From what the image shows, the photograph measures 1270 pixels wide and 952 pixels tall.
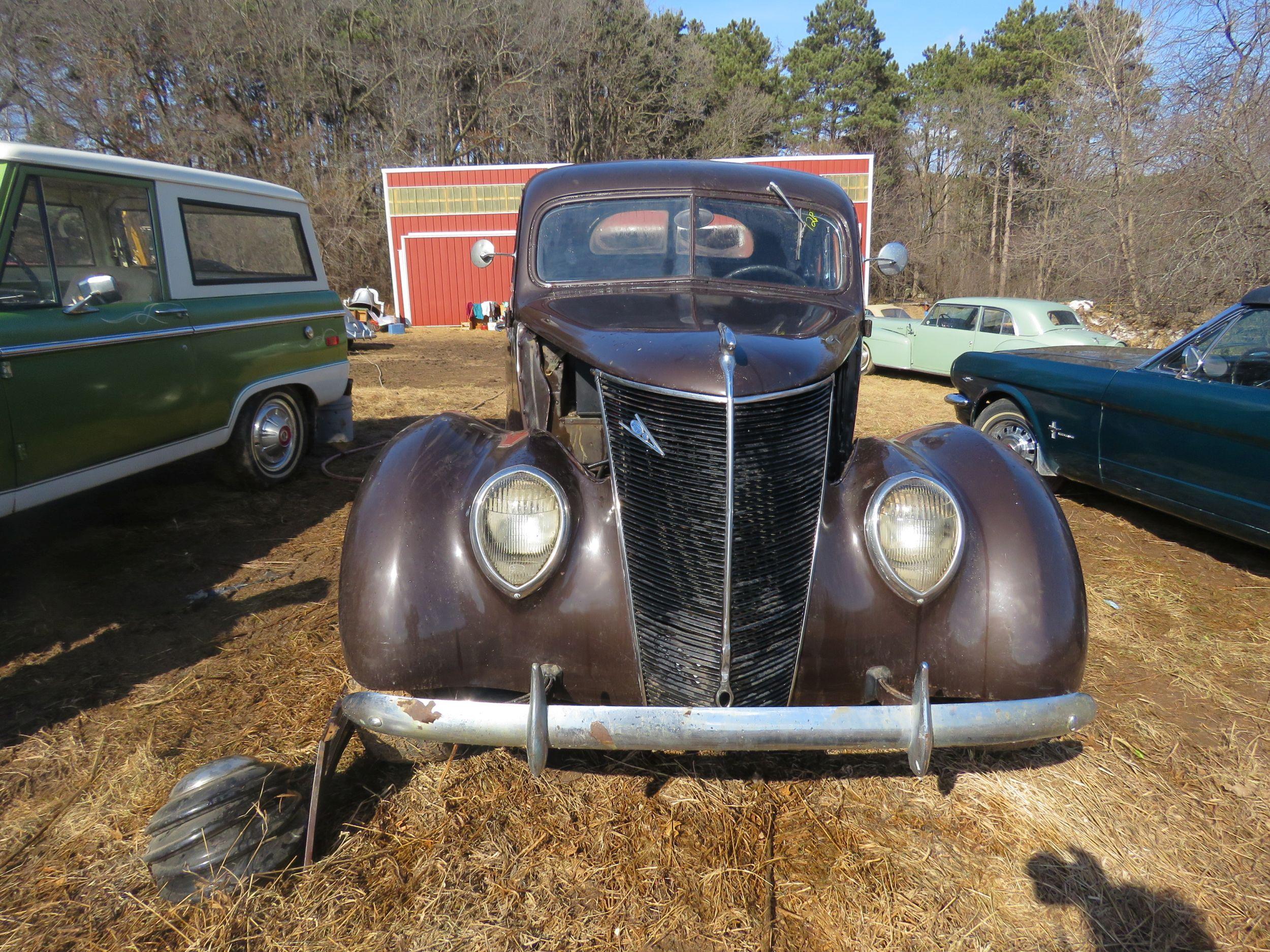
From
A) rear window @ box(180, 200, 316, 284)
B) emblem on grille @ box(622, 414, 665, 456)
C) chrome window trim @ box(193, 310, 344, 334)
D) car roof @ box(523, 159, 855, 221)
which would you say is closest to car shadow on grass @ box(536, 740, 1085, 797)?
emblem on grille @ box(622, 414, 665, 456)

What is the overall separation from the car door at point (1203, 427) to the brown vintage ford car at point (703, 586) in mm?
2306

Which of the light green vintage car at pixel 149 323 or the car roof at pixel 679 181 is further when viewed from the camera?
the light green vintage car at pixel 149 323

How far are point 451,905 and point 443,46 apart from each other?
3283 centimetres

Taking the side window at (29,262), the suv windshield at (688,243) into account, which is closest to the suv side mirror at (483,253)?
the suv windshield at (688,243)

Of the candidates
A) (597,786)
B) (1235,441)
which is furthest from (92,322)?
(1235,441)

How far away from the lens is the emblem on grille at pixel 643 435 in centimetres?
224

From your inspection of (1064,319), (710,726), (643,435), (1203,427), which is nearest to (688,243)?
(643,435)

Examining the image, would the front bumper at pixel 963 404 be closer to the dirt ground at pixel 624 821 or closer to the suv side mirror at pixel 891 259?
the suv side mirror at pixel 891 259

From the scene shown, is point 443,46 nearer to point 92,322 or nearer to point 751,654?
point 92,322

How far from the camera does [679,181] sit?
3.53 meters

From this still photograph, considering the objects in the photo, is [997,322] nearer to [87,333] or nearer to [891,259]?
[891,259]

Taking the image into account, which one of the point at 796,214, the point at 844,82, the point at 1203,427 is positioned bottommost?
the point at 1203,427

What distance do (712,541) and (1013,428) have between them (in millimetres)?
4734

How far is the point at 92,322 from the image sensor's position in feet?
13.6
